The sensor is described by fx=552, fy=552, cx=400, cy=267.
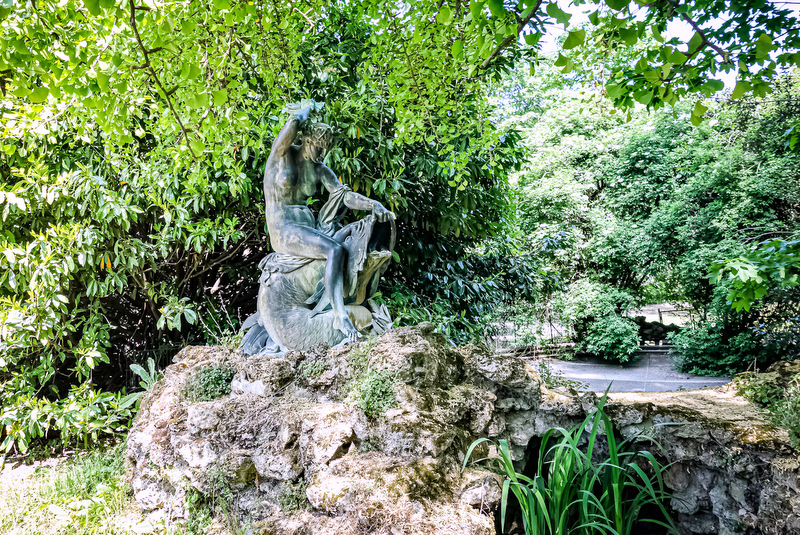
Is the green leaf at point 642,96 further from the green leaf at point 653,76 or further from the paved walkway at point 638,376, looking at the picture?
the paved walkway at point 638,376

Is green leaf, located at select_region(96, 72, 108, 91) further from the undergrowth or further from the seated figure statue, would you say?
the undergrowth

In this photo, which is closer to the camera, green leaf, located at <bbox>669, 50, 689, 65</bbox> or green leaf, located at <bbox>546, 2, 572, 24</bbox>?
green leaf, located at <bbox>546, 2, 572, 24</bbox>

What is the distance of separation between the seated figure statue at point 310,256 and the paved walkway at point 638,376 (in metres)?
7.18

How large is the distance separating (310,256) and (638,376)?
10401 mm

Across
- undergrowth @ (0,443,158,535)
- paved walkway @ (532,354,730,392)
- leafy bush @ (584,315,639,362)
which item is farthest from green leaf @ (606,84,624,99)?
leafy bush @ (584,315,639,362)

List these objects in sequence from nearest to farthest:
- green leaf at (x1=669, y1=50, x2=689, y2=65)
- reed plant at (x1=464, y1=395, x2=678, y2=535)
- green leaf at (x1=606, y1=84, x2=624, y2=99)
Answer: reed plant at (x1=464, y1=395, x2=678, y2=535) → green leaf at (x1=669, y1=50, x2=689, y2=65) → green leaf at (x1=606, y1=84, x2=624, y2=99)

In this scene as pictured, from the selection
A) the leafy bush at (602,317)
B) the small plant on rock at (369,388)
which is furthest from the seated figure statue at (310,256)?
the leafy bush at (602,317)

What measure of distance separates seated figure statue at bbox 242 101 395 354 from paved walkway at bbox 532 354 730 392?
7181 mm

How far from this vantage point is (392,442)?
282 cm

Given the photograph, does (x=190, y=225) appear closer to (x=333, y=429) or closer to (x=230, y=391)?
(x=230, y=391)

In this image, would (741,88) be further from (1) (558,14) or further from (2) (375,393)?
(2) (375,393)

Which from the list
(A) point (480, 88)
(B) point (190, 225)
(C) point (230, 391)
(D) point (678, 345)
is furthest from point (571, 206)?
(C) point (230, 391)

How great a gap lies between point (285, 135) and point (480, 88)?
2560mm

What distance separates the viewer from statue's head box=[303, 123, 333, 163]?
4344 mm
